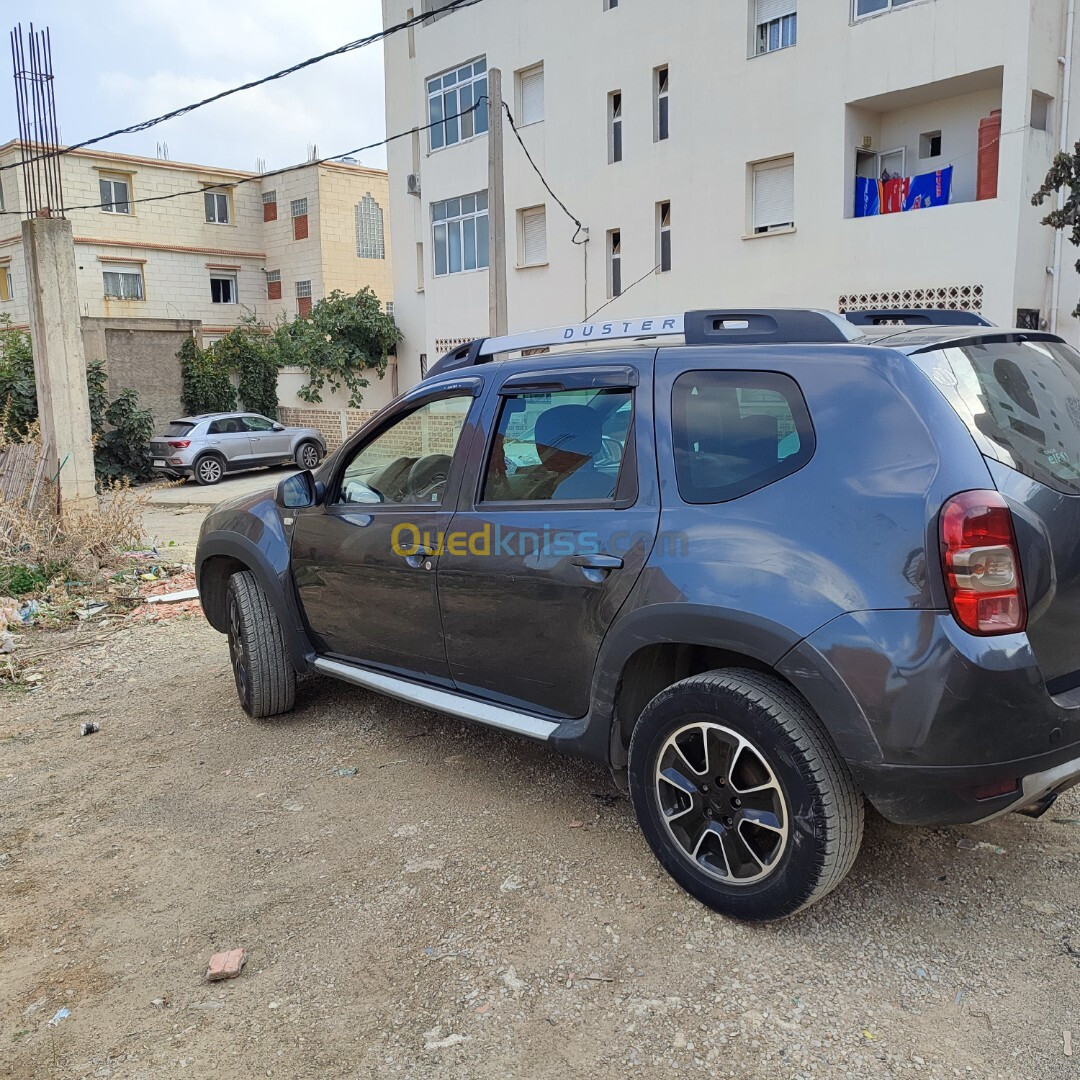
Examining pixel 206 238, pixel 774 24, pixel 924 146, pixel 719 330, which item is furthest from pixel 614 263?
pixel 206 238

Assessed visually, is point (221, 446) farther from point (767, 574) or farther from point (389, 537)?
point (767, 574)

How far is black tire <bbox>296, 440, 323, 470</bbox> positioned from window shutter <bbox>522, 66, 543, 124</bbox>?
29.3 feet

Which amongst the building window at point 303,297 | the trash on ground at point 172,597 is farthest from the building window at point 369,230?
the trash on ground at point 172,597

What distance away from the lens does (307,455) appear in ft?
78.0

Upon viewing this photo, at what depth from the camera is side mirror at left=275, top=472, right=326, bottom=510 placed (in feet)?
15.2

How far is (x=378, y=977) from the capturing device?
2.96m

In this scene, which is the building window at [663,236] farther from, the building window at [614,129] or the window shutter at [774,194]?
the window shutter at [774,194]

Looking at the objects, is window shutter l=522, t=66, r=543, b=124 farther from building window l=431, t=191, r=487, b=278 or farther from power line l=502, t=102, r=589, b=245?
building window l=431, t=191, r=487, b=278

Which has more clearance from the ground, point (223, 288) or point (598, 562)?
point (223, 288)

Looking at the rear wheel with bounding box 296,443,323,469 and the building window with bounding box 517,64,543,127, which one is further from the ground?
the building window with bounding box 517,64,543,127

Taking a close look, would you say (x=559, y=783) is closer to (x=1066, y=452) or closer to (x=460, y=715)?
(x=460, y=715)

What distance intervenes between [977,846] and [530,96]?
21.0 metres

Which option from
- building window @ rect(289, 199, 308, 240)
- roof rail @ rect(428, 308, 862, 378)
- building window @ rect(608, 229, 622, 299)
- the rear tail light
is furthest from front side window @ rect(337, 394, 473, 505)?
building window @ rect(289, 199, 308, 240)

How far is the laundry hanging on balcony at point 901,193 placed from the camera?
1517 cm
